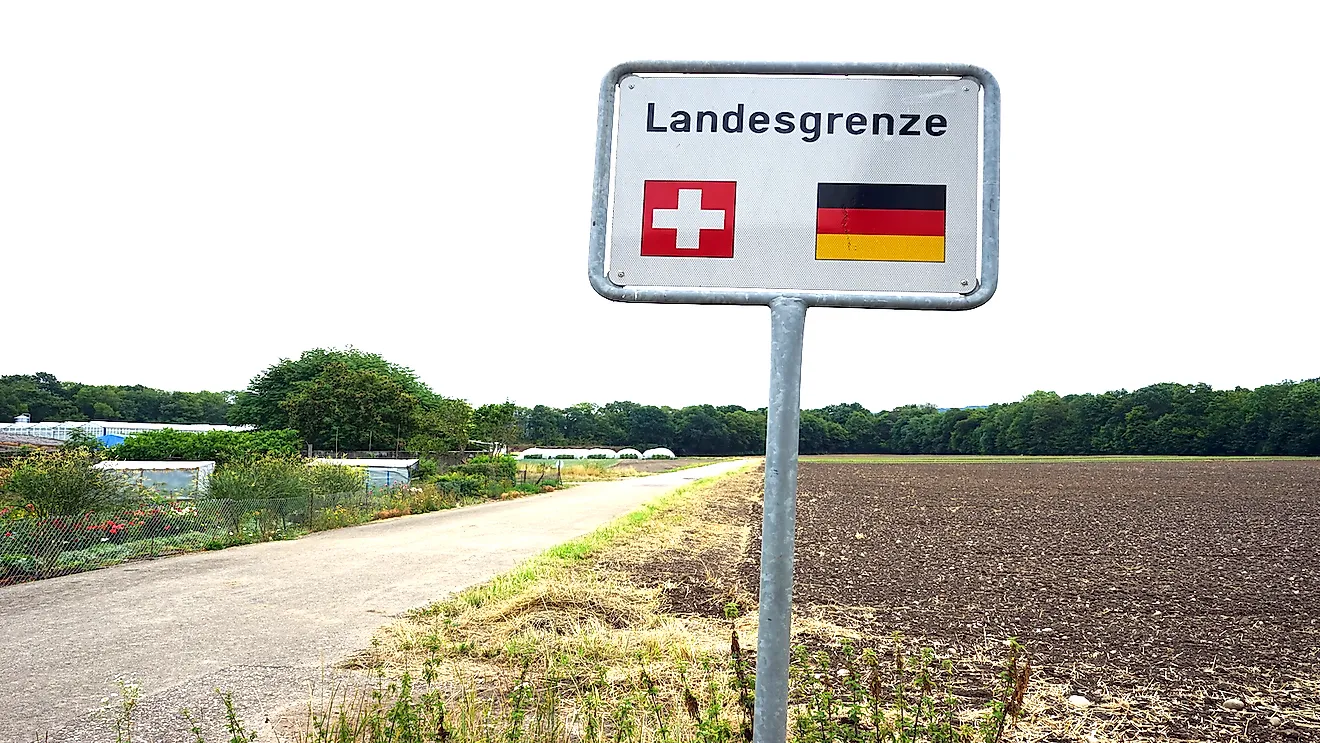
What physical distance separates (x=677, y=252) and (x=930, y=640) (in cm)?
645

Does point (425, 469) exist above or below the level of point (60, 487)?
below

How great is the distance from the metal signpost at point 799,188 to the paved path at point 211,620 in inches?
182

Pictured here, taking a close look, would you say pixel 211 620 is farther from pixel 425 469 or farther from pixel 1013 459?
pixel 1013 459

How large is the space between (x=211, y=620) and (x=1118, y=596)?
350 inches

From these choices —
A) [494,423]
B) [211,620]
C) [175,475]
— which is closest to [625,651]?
[211,620]

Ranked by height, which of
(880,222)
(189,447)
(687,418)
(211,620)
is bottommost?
(211,620)

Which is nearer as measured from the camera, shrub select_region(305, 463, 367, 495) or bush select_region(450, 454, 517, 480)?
Answer: shrub select_region(305, 463, 367, 495)

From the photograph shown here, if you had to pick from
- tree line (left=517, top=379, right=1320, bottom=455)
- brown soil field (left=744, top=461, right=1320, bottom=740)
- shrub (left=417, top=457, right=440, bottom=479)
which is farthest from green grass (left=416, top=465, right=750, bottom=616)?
tree line (left=517, top=379, right=1320, bottom=455)

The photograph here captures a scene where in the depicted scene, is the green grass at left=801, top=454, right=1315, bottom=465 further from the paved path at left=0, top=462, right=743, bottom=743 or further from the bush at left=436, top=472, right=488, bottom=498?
the paved path at left=0, top=462, right=743, bottom=743

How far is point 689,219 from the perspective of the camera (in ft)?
5.48

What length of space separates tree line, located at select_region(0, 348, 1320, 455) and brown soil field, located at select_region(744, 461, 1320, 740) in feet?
81.5

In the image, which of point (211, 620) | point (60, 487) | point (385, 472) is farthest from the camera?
point (385, 472)

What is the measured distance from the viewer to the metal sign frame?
5.21ft

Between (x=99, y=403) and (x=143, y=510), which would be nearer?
(x=143, y=510)
